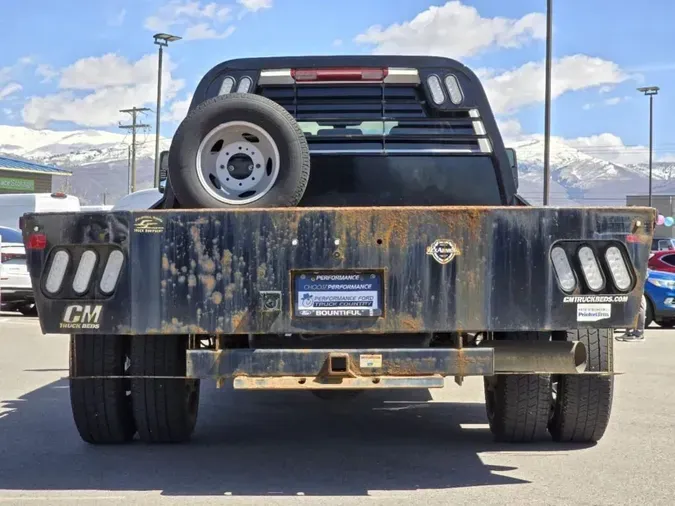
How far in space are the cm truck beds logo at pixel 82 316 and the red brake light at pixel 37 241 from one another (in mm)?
354

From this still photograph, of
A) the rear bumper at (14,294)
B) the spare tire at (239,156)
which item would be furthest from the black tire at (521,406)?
the rear bumper at (14,294)

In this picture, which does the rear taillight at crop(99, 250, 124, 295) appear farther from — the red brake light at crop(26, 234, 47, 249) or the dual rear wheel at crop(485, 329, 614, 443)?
the dual rear wheel at crop(485, 329, 614, 443)

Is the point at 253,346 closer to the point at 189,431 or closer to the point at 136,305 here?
the point at 136,305

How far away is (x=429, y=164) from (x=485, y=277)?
1.58m

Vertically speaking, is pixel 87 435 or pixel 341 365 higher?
pixel 341 365

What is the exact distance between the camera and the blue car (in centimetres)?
1847

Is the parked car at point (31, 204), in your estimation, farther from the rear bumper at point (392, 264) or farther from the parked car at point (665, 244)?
the parked car at point (665, 244)

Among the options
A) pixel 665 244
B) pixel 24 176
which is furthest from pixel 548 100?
pixel 24 176

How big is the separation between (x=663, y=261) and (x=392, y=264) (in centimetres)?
1578

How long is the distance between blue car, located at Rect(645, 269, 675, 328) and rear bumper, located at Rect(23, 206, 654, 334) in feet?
45.8

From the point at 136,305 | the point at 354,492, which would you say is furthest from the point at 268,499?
the point at 136,305

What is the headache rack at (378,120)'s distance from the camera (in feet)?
21.8

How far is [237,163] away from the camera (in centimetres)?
566

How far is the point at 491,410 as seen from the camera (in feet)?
22.0
